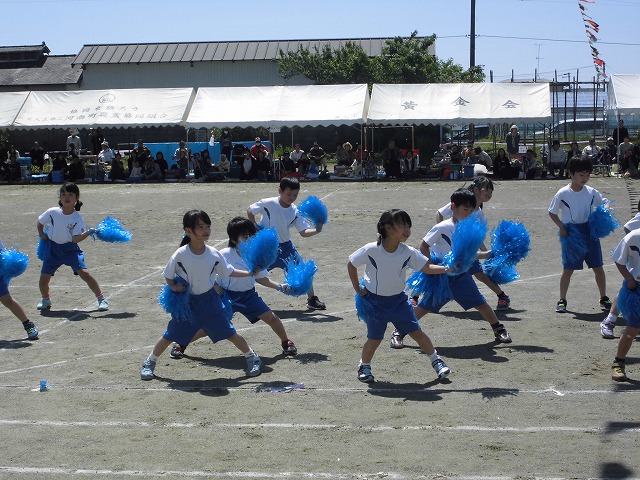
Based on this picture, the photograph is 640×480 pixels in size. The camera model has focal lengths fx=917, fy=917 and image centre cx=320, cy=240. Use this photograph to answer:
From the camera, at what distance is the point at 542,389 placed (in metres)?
7.54

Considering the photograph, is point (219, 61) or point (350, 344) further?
point (219, 61)

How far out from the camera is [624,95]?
97.7ft

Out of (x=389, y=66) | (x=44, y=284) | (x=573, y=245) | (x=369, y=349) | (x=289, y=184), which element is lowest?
(x=369, y=349)

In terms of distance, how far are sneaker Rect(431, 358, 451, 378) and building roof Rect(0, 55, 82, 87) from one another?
5148 centimetres

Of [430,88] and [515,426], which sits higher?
[430,88]

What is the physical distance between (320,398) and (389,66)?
3938cm

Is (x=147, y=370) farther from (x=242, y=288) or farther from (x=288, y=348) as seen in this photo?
(x=288, y=348)

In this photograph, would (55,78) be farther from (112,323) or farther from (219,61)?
(112,323)

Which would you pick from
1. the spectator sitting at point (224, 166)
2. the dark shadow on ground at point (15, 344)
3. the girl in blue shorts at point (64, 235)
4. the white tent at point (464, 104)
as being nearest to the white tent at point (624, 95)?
the white tent at point (464, 104)

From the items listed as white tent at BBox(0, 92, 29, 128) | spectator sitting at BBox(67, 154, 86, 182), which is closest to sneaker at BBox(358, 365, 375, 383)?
spectator sitting at BBox(67, 154, 86, 182)

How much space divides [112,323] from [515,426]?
5598 mm

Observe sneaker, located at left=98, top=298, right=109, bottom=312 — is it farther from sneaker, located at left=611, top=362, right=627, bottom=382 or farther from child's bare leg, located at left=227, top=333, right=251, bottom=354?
sneaker, located at left=611, top=362, right=627, bottom=382

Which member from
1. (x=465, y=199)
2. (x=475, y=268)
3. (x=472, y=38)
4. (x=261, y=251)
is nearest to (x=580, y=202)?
(x=475, y=268)

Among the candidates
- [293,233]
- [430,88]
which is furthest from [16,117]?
[293,233]
